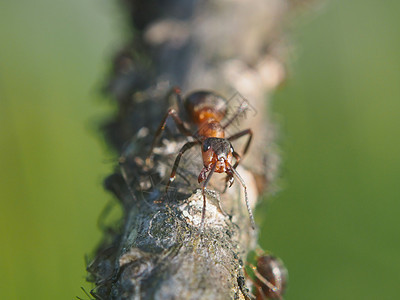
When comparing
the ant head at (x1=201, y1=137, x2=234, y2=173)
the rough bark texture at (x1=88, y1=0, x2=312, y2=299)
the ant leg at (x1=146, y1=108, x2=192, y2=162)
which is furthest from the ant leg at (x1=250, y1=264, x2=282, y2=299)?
the ant leg at (x1=146, y1=108, x2=192, y2=162)

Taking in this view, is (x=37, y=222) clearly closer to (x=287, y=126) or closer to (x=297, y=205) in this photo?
(x=297, y=205)

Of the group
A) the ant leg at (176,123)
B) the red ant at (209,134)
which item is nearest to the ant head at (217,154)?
the red ant at (209,134)

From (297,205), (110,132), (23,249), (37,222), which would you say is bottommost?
(23,249)

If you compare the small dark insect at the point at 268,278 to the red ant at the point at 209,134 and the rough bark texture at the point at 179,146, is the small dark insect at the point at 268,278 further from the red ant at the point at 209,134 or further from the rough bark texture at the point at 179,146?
the red ant at the point at 209,134

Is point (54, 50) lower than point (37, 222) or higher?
higher

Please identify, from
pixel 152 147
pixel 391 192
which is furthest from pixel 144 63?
pixel 391 192

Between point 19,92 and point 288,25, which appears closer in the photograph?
point 288,25
